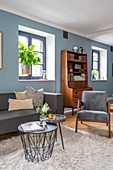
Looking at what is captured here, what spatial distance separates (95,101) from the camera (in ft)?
11.3

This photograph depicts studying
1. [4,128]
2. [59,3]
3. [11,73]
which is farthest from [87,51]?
[4,128]

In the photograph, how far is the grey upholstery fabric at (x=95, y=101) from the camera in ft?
11.1

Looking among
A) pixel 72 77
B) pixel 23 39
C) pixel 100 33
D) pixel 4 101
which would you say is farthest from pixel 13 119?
pixel 100 33

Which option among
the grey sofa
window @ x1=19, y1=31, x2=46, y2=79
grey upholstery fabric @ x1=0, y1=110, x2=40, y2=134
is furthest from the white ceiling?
grey upholstery fabric @ x1=0, y1=110, x2=40, y2=134

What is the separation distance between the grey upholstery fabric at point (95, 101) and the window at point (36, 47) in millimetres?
1709

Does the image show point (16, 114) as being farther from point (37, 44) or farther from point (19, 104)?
point (37, 44)

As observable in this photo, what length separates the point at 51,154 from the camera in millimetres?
2090

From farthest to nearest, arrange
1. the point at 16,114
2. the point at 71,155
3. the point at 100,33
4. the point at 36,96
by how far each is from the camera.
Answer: the point at 100,33
the point at 36,96
the point at 16,114
the point at 71,155

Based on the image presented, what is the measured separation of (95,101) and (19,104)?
1571mm

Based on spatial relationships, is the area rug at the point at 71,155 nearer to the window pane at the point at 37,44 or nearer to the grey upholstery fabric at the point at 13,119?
the grey upholstery fabric at the point at 13,119

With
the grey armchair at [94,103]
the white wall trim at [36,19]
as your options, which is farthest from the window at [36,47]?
the grey armchair at [94,103]

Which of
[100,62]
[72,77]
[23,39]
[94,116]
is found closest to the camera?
[94,116]

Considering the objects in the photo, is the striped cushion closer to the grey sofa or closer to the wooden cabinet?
the grey sofa

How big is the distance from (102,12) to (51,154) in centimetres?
341
